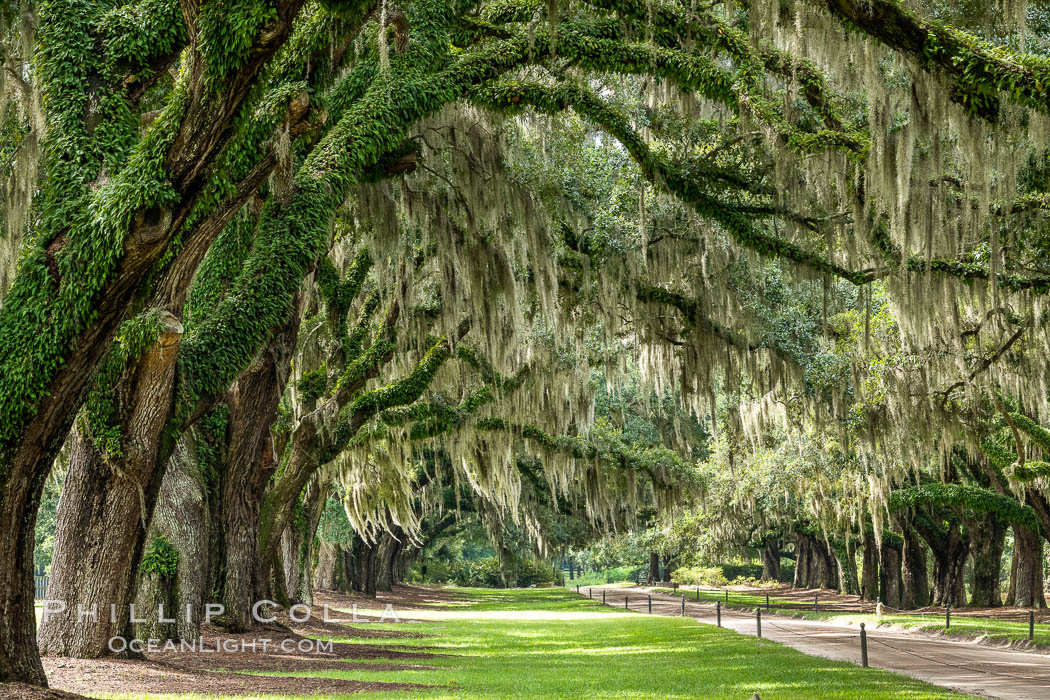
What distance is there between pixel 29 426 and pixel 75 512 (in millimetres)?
3041

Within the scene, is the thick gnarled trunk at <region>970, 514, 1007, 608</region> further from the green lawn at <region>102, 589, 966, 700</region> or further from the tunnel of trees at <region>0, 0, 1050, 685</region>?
the green lawn at <region>102, 589, 966, 700</region>

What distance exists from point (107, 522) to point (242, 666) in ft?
10.4

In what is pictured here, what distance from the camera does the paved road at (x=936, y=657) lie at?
10750mm

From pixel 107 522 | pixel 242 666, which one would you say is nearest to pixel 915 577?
pixel 242 666

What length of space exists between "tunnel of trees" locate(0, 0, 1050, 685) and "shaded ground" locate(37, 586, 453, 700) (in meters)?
0.46

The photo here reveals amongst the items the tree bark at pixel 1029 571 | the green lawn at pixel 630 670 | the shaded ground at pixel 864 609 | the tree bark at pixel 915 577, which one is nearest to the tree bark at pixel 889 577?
the shaded ground at pixel 864 609

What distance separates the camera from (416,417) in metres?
15.3

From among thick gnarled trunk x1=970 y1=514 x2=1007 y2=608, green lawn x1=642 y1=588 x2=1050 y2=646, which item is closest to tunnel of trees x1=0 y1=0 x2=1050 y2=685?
green lawn x1=642 y1=588 x2=1050 y2=646

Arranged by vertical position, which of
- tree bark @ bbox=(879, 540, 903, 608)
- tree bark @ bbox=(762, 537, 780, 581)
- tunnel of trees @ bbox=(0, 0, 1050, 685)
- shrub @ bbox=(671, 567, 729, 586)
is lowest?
shrub @ bbox=(671, 567, 729, 586)

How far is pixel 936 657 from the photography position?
14.6 meters

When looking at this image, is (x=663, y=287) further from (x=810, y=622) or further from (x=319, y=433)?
(x=810, y=622)

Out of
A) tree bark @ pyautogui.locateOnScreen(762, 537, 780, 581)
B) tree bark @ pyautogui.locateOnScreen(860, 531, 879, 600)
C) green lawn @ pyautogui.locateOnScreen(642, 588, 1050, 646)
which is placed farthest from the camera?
tree bark @ pyautogui.locateOnScreen(762, 537, 780, 581)

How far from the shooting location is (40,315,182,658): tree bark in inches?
279

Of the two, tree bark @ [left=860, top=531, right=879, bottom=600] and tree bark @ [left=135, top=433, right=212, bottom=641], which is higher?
tree bark @ [left=135, top=433, right=212, bottom=641]
